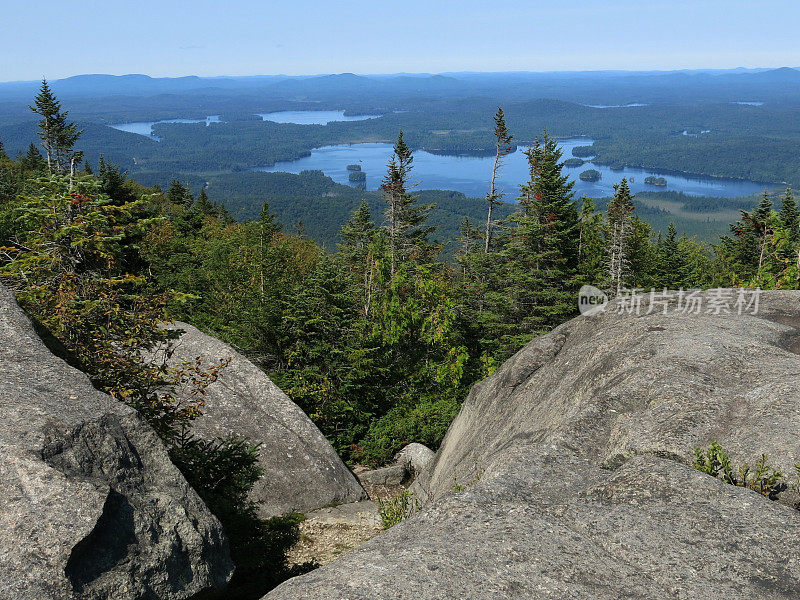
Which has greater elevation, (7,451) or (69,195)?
(69,195)

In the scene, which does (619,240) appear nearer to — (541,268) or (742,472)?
(541,268)

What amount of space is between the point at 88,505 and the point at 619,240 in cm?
3199

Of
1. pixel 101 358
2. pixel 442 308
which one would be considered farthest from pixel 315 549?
pixel 442 308

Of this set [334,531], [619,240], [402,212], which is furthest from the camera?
[402,212]

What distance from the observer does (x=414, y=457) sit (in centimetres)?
1988

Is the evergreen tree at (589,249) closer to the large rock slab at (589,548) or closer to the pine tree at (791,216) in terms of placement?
the large rock slab at (589,548)

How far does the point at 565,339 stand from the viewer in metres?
14.6

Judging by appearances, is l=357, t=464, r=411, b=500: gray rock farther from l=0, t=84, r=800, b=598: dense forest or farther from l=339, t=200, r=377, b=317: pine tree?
l=339, t=200, r=377, b=317: pine tree

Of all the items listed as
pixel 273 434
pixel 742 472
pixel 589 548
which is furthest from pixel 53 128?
pixel 742 472

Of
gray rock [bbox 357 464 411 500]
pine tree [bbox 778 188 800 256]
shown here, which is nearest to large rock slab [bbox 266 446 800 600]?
gray rock [bbox 357 464 411 500]

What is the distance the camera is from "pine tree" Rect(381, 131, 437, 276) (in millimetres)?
45000

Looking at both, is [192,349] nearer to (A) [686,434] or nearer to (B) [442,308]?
(B) [442,308]

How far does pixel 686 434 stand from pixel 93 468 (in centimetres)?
726

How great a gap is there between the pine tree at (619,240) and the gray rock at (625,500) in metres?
21.3
